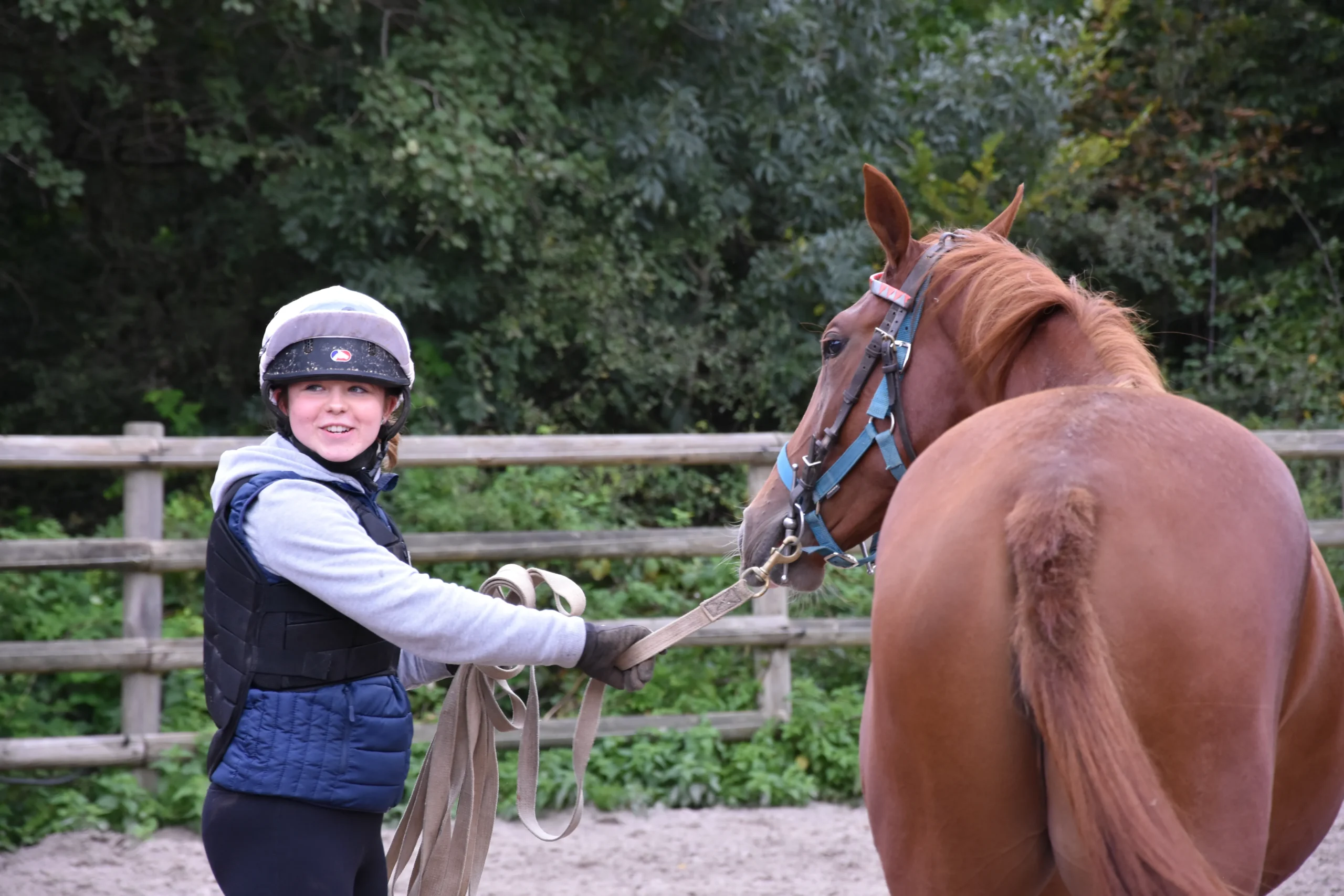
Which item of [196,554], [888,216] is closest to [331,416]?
[888,216]

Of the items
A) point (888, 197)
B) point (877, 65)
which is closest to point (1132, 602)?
point (888, 197)

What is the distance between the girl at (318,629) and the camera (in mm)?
1875

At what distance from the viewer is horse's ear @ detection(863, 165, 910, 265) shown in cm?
247

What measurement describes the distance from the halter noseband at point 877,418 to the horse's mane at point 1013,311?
92 millimetres

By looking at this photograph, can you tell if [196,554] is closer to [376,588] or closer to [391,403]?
[391,403]

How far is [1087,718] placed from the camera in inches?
58.4

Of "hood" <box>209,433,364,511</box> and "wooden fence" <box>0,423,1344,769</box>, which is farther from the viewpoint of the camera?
"wooden fence" <box>0,423,1344,769</box>

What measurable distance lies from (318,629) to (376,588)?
0.46ft

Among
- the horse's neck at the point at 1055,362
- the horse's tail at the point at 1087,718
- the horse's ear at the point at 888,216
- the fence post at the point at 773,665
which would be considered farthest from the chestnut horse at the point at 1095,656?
the fence post at the point at 773,665

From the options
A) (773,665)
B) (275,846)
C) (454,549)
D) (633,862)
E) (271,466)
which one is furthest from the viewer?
(773,665)

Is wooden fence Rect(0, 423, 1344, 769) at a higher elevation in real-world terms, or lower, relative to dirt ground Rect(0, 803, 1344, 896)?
higher

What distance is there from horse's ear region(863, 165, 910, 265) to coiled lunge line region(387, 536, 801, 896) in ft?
2.52

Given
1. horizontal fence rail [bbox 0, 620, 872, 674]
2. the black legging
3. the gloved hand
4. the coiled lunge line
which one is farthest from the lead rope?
horizontal fence rail [bbox 0, 620, 872, 674]

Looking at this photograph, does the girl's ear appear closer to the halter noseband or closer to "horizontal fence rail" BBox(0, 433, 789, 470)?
the halter noseband
